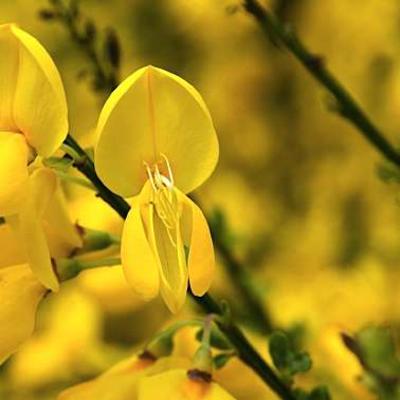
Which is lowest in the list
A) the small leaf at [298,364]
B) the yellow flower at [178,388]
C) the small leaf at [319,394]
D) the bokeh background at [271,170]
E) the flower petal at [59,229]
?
the bokeh background at [271,170]

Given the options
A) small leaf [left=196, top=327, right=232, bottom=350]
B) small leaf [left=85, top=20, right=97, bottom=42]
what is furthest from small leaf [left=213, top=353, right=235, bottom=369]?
small leaf [left=85, top=20, right=97, bottom=42]

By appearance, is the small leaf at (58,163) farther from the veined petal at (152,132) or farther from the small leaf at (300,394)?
the small leaf at (300,394)

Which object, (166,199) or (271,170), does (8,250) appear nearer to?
(166,199)

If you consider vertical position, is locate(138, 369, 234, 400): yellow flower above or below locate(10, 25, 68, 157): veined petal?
below

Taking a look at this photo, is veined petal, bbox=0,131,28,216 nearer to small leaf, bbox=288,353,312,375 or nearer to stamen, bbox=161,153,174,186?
stamen, bbox=161,153,174,186

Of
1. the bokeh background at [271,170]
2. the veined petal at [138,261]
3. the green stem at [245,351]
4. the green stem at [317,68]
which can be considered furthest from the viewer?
the bokeh background at [271,170]

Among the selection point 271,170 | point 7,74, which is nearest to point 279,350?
point 7,74

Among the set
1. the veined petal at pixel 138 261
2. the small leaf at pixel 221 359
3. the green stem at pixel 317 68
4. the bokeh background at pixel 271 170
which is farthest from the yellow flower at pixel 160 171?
the bokeh background at pixel 271 170
